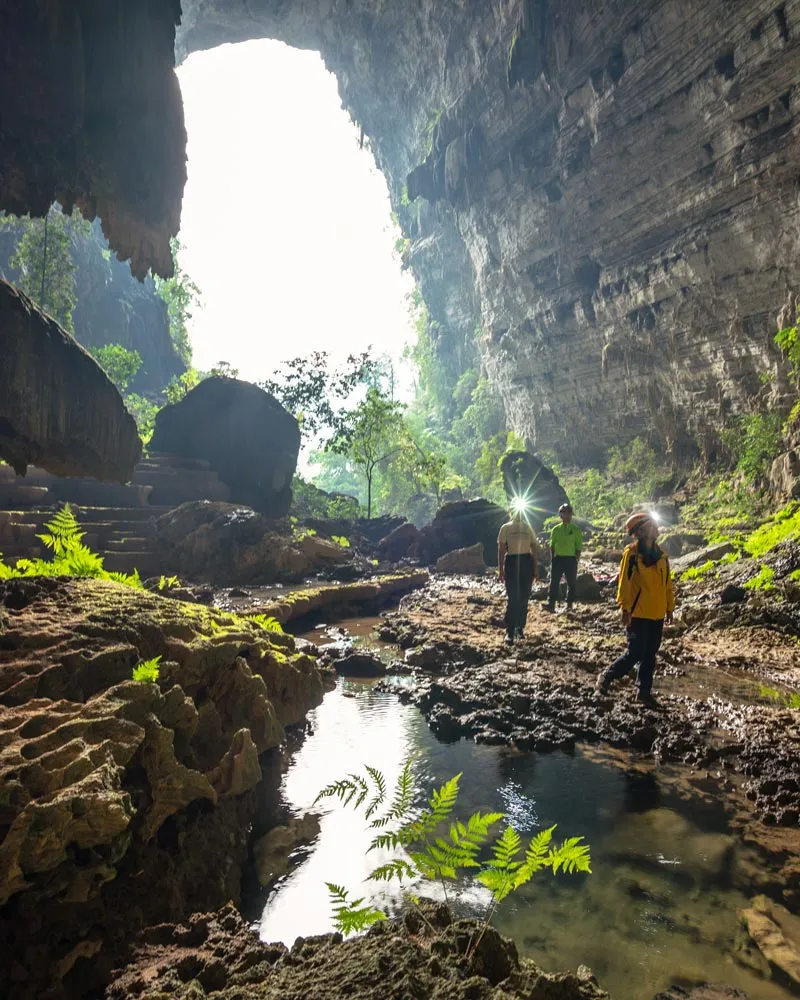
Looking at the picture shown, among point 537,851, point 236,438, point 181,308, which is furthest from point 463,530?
point 181,308

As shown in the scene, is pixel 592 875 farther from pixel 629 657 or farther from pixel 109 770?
pixel 629 657

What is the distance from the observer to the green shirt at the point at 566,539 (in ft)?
32.7

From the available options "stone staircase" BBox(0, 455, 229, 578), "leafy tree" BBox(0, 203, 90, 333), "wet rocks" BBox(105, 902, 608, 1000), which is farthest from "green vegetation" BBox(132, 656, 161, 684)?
"leafy tree" BBox(0, 203, 90, 333)

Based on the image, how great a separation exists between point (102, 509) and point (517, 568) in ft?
42.2

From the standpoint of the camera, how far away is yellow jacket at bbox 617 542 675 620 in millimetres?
5262

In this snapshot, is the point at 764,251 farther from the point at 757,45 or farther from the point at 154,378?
the point at 154,378

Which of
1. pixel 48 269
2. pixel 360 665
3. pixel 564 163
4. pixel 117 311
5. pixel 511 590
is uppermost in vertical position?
pixel 564 163

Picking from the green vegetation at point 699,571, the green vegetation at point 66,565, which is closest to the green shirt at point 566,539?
the green vegetation at point 699,571

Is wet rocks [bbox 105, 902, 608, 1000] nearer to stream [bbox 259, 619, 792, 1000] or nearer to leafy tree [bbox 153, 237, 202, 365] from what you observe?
stream [bbox 259, 619, 792, 1000]

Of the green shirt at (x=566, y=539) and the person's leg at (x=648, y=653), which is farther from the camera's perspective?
the green shirt at (x=566, y=539)

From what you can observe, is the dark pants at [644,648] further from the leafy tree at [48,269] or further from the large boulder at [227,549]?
the leafy tree at [48,269]

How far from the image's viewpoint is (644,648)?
529cm

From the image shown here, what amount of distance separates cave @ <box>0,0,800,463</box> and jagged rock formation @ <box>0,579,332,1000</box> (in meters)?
8.76

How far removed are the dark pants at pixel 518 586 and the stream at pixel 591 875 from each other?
140 inches
